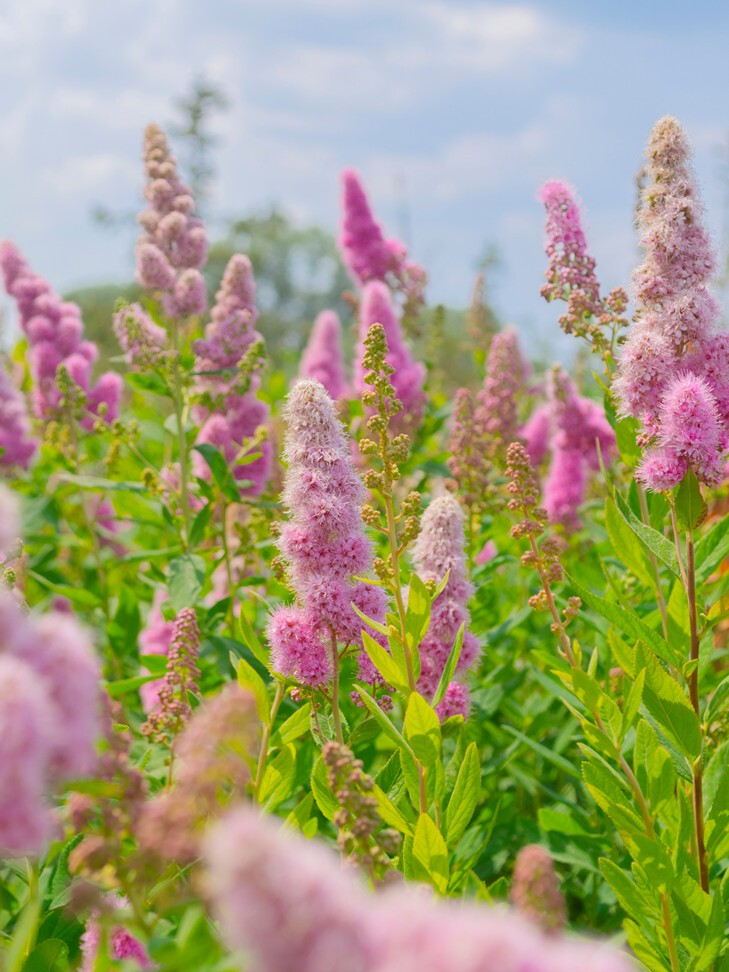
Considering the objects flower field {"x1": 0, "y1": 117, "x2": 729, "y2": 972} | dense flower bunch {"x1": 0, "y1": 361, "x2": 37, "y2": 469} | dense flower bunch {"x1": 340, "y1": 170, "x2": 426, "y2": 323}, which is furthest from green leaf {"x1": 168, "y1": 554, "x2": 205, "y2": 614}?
dense flower bunch {"x1": 340, "y1": 170, "x2": 426, "y2": 323}

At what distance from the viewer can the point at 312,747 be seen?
8.90 ft

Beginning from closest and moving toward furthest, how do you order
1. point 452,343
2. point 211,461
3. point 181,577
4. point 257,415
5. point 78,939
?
point 78,939 < point 181,577 < point 211,461 < point 257,415 < point 452,343

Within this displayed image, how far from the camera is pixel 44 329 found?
183 inches

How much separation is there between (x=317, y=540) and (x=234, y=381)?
2250 millimetres

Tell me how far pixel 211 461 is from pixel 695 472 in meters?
1.81

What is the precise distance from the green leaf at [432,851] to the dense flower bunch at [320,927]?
37.2 inches

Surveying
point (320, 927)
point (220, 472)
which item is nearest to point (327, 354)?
point (220, 472)

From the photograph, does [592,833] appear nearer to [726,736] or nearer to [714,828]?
[726,736]

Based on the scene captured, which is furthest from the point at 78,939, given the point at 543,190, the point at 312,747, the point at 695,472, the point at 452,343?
the point at 452,343

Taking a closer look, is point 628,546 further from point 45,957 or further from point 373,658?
point 45,957

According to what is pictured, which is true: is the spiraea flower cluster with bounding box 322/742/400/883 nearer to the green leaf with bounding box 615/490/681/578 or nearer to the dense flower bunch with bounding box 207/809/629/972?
the dense flower bunch with bounding box 207/809/629/972

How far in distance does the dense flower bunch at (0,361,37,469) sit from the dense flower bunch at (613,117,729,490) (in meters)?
3.20

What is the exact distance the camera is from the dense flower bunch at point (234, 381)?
3863 millimetres

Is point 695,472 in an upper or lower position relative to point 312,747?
upper
